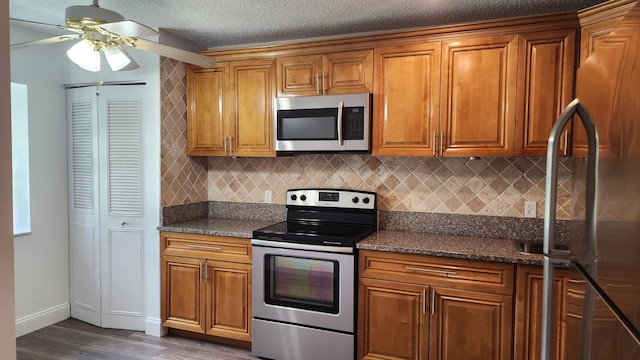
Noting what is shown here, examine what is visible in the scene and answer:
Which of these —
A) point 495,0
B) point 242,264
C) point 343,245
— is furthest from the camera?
point 242,264

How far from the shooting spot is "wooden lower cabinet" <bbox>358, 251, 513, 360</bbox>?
2.40m

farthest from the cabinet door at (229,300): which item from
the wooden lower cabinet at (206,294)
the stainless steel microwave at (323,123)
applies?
the stainless steel microwave at (323,123)

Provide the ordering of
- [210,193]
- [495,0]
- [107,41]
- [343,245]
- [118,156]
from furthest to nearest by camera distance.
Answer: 1. [210,193]
2. [118,156]
3. [343,245]
4. [495,0]
5. [107,41]

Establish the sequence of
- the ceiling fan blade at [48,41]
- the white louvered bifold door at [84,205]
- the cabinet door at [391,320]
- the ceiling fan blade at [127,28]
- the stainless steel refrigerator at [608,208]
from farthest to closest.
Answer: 1. the white louvered bifold door at [84,205]
2. the cabinet door at [391,320]
3. the ceiling fan blade at [48,41]
4. the ceiling fan blade at [127,28]
5. the stainless steel refrigerator at [608,208]

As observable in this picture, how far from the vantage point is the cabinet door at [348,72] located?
2908 mm

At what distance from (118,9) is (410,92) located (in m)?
2.05

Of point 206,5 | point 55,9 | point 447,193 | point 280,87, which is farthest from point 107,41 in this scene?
point 447,193

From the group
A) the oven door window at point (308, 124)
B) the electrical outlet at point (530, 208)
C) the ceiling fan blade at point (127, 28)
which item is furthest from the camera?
the oven door window at point (308, 124)

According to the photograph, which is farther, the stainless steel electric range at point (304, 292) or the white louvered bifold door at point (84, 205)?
the white louvered bifold door at point (84, 205)

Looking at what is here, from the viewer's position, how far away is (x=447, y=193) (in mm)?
3037

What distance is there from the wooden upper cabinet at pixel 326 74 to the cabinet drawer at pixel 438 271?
1.20 meters

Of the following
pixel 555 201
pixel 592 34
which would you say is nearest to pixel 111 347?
pixel 555 201

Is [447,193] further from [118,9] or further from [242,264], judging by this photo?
[118,9]

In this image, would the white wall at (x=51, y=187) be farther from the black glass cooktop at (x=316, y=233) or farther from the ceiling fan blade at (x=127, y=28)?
the ceiling fan blade at (x=127, y=28)
